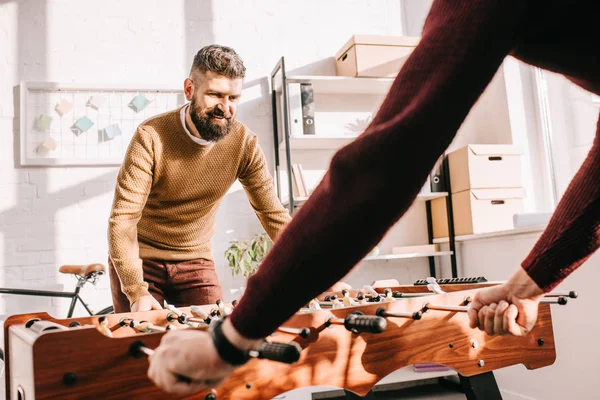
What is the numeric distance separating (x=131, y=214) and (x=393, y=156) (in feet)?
5.16

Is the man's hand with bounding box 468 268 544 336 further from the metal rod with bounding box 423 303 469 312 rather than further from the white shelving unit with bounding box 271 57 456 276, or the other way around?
the white shelving unit with bounding box 271 57 456 276

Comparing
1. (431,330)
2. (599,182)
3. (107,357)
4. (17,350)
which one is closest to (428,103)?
(599,182)

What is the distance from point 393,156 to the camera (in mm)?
550

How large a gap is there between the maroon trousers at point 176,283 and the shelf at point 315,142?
1342 millimetres

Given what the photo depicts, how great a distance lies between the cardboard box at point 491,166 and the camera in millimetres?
3379

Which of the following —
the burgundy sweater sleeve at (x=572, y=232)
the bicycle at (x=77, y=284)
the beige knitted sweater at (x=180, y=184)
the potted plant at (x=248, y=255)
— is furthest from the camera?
the potted plant at (x=248, y=255)

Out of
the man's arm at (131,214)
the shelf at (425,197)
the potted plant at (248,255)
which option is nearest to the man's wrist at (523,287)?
the man's arm at (131,214)

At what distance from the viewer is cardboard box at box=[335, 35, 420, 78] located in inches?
139

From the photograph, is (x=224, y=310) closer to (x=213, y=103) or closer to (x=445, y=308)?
(x=445, y=308)

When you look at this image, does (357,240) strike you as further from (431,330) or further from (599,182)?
(431,330)

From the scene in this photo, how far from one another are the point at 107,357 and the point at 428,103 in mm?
732

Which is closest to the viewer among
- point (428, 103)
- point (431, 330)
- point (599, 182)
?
point (428, 103)

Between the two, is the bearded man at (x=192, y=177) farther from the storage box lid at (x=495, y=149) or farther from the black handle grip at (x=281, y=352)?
the storage box lid at (x=495, y=149)

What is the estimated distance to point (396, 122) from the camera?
55 centimetres
